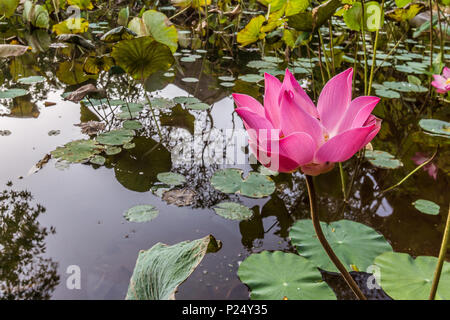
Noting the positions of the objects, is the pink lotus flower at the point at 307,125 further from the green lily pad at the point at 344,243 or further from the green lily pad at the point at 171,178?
the green lily pad at the point at 171,178

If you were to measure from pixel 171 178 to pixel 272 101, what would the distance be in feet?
2.67

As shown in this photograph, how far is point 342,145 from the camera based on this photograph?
0.45 meters

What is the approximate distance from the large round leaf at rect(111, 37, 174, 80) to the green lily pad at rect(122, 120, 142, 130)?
231mm

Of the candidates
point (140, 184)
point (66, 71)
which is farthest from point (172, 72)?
point (140, 184)

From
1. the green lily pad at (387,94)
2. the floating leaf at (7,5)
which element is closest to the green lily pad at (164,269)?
the green lily pad at (387,94)

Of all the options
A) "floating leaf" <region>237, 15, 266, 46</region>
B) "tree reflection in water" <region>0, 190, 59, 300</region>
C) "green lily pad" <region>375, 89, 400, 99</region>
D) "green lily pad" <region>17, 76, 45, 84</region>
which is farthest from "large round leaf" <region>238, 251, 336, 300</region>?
"green lily pad" <region>17, 76, 45, 84</region>

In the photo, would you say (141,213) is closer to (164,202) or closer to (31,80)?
(164,202)

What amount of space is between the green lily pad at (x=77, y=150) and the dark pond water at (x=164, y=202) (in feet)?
0.13

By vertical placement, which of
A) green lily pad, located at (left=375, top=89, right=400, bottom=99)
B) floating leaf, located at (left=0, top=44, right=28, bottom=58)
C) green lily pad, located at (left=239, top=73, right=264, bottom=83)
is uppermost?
floating leaf, located at (left=0, top=44, right=28, bottom=58)

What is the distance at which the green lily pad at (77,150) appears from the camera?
135cm

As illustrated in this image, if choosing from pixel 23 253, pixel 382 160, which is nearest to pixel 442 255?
pixel 23 253

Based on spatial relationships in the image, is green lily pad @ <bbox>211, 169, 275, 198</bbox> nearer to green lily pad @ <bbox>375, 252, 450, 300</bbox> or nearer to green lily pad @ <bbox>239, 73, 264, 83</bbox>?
green lily pad @ <bbox>375, 252, 450, 300</bbox>

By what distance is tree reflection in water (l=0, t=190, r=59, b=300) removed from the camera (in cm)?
78
